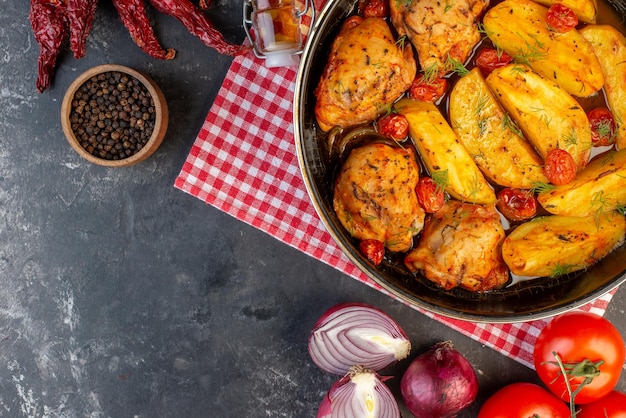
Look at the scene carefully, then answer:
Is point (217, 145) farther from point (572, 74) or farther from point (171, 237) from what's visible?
point (572, 74)

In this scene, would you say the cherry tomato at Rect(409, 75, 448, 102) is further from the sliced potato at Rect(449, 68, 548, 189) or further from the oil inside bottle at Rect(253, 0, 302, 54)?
the oil inside bottle at Rect(253, 0, 302, 54)

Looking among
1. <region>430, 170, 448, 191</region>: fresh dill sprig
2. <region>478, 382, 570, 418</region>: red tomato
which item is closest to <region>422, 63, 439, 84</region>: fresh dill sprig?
<region>430, 170, 448, 191</region>: fresh dill sprig

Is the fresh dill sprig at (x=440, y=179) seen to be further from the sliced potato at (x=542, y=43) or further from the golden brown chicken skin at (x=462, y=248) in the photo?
A: the sliced potato at (x=542, y=43)

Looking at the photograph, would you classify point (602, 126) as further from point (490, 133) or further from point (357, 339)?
point (357, 339)

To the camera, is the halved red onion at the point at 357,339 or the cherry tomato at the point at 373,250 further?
the halved red onion at the point at 357,339

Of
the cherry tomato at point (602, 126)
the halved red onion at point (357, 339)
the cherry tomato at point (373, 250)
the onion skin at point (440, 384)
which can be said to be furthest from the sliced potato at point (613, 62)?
the halved red onion at point (357, 339)

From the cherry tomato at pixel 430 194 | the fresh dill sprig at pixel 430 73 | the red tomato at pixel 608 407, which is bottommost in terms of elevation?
the red tomato at pixel 608 407

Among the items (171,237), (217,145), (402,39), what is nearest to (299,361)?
(171,237)

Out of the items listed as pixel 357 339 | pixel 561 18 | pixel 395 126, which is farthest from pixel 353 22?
pixel 357 339

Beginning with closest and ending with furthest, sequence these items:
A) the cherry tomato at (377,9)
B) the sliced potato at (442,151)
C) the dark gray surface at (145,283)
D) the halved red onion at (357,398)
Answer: the sliced potato at (442,151), the cherry tomato at (377,9), the halved red onion at (357,398), the dark gray surface at (145,283)
